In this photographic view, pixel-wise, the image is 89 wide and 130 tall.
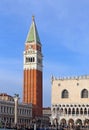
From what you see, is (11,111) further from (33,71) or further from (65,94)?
(33,71)

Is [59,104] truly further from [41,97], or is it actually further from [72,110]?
[41,97]

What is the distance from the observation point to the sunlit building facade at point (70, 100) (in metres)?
78.6

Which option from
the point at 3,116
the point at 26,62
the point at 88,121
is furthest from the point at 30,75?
the point at 88,121

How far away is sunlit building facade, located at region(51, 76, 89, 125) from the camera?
7862cm

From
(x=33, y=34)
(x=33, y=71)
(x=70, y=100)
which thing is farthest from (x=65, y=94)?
(x=33, y=34)

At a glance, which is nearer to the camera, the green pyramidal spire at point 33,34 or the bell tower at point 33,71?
the bell tower at point 33,71

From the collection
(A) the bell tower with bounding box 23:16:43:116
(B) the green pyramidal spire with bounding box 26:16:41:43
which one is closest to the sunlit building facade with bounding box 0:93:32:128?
(A) the bell tower with bounding box 23:16:43:116

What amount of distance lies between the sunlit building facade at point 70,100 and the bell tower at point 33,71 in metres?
14.3

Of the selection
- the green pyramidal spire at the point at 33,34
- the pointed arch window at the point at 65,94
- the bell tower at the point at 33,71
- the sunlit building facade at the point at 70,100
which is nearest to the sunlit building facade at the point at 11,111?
the bell tower at the point at 33,71

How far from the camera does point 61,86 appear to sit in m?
81.7

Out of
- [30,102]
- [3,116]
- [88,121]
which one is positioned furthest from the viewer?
[30,102]

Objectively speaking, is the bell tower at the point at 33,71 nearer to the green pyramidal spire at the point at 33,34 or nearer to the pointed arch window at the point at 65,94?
the green pyramidal spire at the point at 33,34

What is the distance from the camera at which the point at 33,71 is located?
97625mm

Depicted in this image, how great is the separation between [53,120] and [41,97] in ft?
58.4
